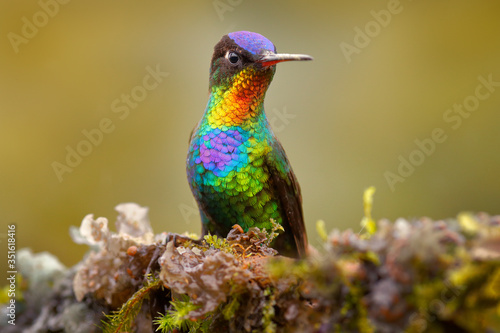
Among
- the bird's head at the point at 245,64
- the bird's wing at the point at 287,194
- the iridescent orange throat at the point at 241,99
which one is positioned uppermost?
the bird's head at the point at 245,64

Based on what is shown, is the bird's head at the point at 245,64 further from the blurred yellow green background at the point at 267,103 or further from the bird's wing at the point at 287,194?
the blurred yellow green background at the point at 267,103

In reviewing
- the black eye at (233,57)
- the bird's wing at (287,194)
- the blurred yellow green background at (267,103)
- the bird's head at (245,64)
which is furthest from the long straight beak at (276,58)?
the blurred yellow green background at (267,103)

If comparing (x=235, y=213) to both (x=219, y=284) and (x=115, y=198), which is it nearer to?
(x=219, y=284)

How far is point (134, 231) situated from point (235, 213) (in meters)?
0.55

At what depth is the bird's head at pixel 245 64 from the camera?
1973 mm

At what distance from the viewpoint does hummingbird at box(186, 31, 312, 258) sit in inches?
76.9

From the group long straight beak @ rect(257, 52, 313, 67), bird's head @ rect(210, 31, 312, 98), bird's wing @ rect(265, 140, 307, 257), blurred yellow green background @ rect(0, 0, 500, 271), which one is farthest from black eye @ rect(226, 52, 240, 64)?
blurred yellow green background @ rect(0, 0, 500, 271)

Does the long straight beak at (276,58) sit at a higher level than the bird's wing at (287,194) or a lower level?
higher

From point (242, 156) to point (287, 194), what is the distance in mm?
273

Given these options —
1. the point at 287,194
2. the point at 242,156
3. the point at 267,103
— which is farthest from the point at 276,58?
the point at 267,103

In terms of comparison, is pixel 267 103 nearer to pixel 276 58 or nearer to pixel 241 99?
pixel 241 99

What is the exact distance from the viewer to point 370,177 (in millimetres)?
4996

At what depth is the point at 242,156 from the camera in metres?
1.96

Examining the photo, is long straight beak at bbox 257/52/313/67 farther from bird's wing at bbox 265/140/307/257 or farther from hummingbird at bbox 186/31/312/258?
bird's wing at bbox 265/140/307/257
